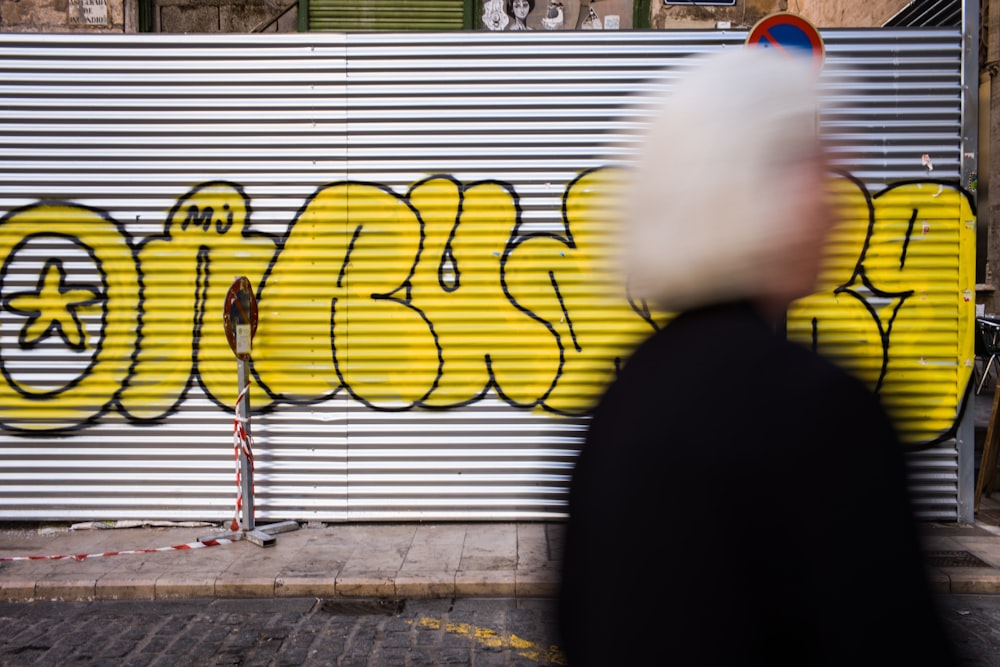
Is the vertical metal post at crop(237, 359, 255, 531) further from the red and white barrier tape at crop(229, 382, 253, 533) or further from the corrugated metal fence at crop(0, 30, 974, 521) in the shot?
the corrugated metal fence at crop(0, 30, 974, 521)

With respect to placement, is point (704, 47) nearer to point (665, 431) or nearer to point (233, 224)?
point (233, 224)

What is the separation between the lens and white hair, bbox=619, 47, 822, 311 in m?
1.11

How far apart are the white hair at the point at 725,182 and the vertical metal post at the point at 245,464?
562 cm

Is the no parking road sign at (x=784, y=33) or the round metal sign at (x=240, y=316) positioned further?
the round metal sign at (x=240, y=316)

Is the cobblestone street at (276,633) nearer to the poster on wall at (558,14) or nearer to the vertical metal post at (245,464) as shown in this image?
the vertical metal post at (245,464)

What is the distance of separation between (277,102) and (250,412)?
108 inches

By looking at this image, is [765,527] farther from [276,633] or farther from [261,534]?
[261,534]

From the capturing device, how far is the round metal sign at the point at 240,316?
6.08 meters

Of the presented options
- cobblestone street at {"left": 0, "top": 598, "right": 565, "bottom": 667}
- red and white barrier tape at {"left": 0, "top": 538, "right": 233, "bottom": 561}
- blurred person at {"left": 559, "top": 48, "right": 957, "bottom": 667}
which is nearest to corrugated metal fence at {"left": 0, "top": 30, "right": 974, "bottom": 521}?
red and white barrier tape at {"left": 0, "top": 538, "right": 233, "bottom": 561}

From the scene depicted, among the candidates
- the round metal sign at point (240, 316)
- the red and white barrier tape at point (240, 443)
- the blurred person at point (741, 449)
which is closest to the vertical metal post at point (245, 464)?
the red and white barrier tape at point (240, 443)

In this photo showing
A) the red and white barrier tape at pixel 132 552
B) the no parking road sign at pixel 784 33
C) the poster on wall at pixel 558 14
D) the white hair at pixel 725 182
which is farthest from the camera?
the poster on wall at pixel 558 14

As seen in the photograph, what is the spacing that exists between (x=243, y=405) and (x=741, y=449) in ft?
19.4

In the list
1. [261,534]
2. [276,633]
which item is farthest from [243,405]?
[276,633]

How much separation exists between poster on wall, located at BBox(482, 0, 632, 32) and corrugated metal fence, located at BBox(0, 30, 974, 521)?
3744mm
